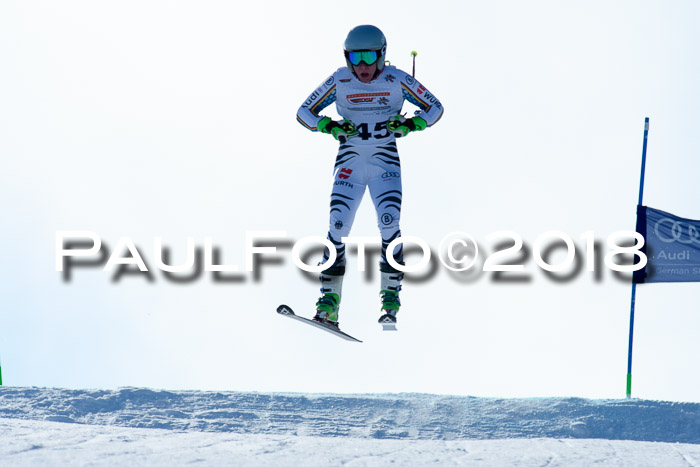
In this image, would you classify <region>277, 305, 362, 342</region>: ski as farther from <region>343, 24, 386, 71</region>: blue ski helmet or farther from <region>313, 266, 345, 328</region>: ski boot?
<region>343, 24, 386, 71</region>: blue ski helmet

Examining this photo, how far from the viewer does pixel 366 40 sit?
36.1 ft

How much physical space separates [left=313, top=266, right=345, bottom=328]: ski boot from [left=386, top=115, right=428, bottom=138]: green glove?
187cm

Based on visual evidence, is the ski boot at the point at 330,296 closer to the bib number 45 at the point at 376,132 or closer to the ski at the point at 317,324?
the ski at the point at 317,324

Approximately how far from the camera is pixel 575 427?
41.0 feet

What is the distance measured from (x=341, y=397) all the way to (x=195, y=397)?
2.17m

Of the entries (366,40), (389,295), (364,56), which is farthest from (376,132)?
(389,295)

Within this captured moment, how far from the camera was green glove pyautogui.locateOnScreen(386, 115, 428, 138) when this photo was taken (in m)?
11.2

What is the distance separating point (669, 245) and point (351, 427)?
6.91m

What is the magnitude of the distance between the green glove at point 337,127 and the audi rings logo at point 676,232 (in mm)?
6967

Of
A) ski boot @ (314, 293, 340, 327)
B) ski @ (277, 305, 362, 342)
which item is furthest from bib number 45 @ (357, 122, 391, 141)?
ski @ (277, 305, 362, 342)

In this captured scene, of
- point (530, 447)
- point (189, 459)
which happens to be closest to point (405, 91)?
point (530, 447)

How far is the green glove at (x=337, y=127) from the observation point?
36.9 feet

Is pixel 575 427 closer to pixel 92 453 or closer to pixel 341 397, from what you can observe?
pixel 341 397

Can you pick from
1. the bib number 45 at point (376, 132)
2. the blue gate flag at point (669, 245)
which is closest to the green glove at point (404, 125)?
the bib number 45 at point (376, 132)
